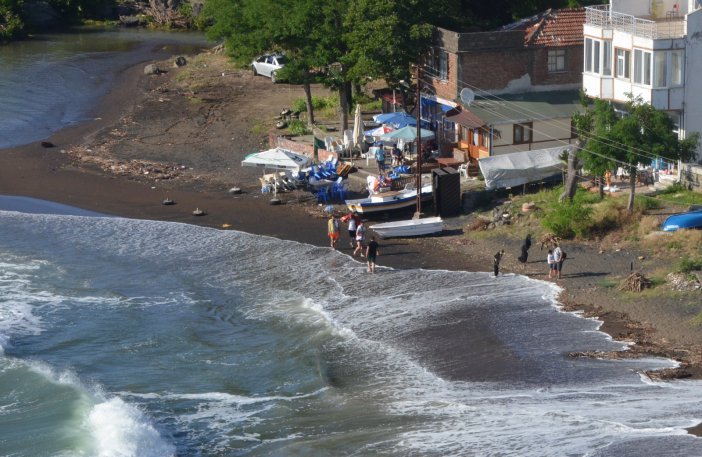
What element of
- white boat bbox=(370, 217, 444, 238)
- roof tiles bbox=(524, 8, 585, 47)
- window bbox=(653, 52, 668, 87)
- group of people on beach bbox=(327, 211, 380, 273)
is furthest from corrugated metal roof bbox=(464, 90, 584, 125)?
group of people on beach bbox=(327, 211, 380, 273)

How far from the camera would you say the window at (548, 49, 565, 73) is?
49.1m

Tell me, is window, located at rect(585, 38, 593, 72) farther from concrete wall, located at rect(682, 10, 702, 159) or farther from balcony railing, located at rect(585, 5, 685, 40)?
concrete wall, located at rect(682, 10, 702, 159)

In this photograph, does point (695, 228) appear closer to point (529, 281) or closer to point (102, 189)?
point (529, 281)

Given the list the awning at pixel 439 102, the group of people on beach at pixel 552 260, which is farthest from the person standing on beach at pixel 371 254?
the awning at pixel 439 102

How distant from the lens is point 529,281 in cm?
3588

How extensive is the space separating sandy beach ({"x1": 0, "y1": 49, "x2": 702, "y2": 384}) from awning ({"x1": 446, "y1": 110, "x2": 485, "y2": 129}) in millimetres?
5403

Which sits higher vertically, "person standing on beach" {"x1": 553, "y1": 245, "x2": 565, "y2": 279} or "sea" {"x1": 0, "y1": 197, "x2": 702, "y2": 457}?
"person standing on beach" {"x1": 553, "y1": 245, "x2": 565, "y2": 279}

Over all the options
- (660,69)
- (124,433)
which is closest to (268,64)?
(660,69)

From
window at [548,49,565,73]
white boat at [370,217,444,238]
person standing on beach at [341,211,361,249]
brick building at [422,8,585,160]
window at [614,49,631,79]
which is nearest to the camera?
person standing on beach at [341,211,361,249]

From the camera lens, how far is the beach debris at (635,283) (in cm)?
3366

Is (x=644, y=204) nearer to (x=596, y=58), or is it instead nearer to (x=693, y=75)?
(x=693, y=75)

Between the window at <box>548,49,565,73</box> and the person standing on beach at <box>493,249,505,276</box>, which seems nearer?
the person standing on beach at <box>493,249,505,276</box>

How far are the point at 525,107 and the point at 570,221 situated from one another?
10427 mm

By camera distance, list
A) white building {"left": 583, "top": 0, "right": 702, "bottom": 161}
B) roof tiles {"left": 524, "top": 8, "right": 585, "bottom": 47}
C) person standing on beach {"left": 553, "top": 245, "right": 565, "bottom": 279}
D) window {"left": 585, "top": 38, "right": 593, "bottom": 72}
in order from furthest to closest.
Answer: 1. roof tiles {"left": 524, "top": 8, "right": 585, "bottom": 47}
2. window {"left": 585, "top": 38, "right": 593, "bottom": 72}
3. white building {"left": 583, "top": 0, "right": 702, "bottom": 161}
4. person standing on beach {"left": 553, "top": 245, "right": 565, "bottom": 279}
